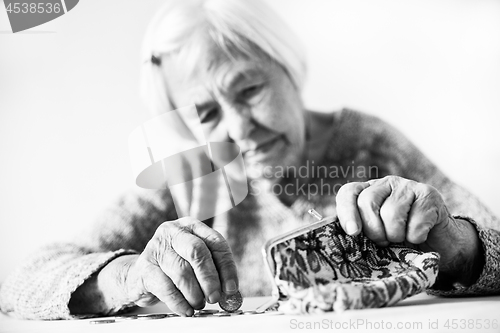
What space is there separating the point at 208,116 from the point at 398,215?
81 cm

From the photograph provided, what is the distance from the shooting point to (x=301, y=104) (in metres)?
1.48

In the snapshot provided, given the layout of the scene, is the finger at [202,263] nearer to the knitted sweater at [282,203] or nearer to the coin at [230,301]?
the coin at [230,301]

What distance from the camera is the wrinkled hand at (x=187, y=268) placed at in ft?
2.56

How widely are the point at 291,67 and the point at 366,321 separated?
3.36ft

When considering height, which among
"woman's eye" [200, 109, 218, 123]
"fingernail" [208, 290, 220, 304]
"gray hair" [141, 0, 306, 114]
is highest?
"gray hair" [141, 0, 306, 114]

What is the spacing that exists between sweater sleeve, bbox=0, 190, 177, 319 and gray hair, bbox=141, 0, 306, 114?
1.03 ft

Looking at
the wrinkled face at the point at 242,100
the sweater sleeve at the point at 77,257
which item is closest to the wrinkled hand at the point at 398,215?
the sweater sleeve at the point at 77,257

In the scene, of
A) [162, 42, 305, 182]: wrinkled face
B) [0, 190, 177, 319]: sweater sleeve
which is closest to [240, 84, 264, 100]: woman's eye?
[162, 42, 305, 182]: wrinkled face

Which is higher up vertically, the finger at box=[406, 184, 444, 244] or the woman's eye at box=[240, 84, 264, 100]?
the woman's eye at box=[240, 84, 264, 100]

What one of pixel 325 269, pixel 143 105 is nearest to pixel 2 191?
pixel 143 105

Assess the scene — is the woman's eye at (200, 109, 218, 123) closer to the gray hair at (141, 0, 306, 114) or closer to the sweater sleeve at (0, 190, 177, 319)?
the gray hair at (141, 0, 306, 114)

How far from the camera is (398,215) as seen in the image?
0.70 metres

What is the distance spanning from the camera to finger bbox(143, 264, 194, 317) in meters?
0.80

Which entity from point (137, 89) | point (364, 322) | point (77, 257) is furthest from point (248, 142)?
point (364, 322)
